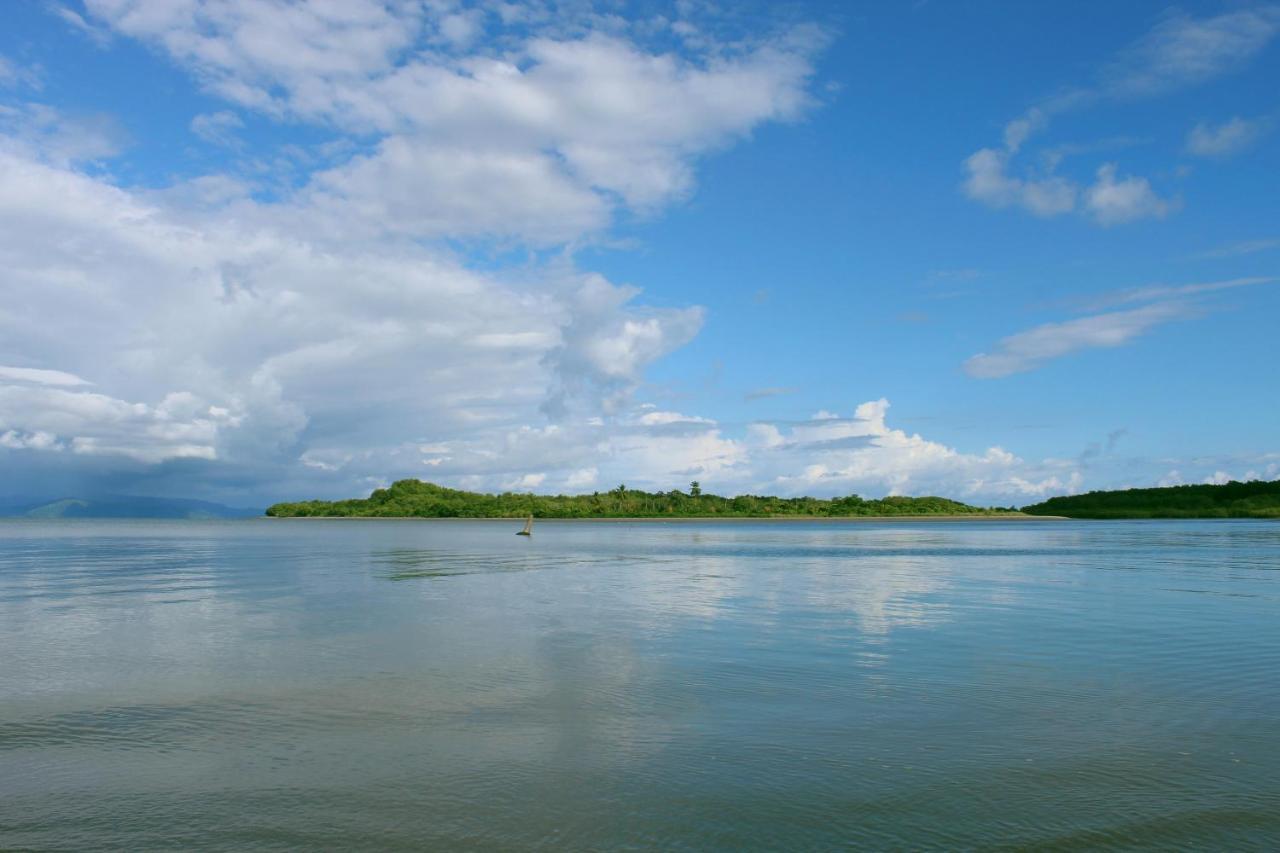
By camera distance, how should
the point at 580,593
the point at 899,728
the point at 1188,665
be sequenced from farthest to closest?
the point at 580,593 < the point at 1188,665 < the point at 899,728

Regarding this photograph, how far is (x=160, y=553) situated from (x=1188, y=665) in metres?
68.5

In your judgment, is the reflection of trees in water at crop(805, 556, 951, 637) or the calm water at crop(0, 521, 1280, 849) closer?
the calm water at crop(0, 521, 1280, 849)

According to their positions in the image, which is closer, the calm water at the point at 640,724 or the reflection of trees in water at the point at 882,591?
the calm water at the point at 640,724

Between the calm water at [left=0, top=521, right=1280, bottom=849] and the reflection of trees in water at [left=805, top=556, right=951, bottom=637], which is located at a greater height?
the reflection of trees in water at [left=805, top=556, right=951, bottom=637]

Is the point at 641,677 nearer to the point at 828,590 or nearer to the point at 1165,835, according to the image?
the point at 1165,835

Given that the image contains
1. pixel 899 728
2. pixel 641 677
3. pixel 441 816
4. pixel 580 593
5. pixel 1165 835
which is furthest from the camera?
pixel 580 593

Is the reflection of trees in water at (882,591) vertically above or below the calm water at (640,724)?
above

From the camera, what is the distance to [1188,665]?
60.4 ft

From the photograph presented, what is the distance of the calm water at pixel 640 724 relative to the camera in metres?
9.33

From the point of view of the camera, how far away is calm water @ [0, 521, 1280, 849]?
9.33m

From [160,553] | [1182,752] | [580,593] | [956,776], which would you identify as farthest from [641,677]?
[160,553]

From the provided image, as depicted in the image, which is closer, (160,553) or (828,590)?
(828,590)

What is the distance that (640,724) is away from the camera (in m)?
13.5

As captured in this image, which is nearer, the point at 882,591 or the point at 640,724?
the point at 640,724
